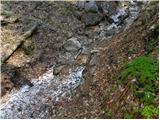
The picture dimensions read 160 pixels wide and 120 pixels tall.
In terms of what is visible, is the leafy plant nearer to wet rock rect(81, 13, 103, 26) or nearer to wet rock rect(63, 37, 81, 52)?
wet rock rect(63, 37, 81, 52)

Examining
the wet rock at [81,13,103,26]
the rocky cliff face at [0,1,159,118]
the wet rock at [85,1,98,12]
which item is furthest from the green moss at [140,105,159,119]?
the wet rock at [85,1,98,12]

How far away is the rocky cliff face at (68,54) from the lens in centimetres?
955

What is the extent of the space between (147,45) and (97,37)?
4.84m

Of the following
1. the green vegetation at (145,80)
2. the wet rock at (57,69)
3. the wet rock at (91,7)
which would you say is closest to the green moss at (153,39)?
the green vegetation at (145,80)

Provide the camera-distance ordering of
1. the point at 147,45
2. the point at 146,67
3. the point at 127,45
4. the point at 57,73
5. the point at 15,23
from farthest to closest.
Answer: the point at 15,23
the point at 57,73
the point at 127,45
the point at 147,45
the point at 146,67

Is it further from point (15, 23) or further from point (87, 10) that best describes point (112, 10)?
point (15, 23)

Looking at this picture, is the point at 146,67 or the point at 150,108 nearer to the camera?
the point at 150,108

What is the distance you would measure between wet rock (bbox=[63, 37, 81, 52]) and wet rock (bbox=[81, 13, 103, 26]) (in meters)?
1.91

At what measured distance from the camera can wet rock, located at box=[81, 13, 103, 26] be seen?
51.6 ft

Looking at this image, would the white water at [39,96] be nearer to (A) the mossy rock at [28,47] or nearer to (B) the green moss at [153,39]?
(A) the mossy rock at [28,47]

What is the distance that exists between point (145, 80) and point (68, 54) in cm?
579

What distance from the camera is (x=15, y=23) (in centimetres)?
1457

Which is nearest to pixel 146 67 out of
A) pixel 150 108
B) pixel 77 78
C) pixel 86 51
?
pixel 150 108

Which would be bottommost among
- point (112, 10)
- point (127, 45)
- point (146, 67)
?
point (112, 10)
